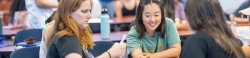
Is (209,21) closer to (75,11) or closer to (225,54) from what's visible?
(225,54)

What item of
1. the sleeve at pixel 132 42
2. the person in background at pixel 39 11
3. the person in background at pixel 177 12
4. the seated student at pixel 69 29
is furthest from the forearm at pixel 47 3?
the seated student at pixel 69 29

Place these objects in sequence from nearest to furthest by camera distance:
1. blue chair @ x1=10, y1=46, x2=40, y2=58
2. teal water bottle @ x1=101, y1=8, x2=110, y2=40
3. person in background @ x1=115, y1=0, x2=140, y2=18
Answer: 1. blue chair @ x1=10, y1=46, x2=40, y2=58
2. teal water bottle @ x1=101, y1=8, x2=110, y2=40
3. person in background @ x1=115, y1=0, x2=140, y2=18

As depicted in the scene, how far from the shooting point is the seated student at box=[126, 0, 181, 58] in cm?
313

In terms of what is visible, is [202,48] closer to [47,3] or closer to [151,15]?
[151,15]

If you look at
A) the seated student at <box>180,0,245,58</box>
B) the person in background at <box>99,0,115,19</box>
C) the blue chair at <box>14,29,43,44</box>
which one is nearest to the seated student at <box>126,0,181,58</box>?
the seated student at <box>180,0,245,58</box>

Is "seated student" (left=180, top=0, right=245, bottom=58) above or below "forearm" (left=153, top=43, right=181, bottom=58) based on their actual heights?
above

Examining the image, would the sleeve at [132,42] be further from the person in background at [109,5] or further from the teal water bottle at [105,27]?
the person in background at [109,5]

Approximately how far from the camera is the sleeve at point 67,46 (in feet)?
7.98

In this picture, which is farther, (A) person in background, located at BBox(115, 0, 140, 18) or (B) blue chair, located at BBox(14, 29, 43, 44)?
(A) person in background, located at BBox(115, 0, 140, 18)

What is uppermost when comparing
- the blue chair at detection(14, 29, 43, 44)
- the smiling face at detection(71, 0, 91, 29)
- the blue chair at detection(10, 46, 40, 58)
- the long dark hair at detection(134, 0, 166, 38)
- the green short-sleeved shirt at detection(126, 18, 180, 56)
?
the smiling face at detection(71, 0, 91, 29)

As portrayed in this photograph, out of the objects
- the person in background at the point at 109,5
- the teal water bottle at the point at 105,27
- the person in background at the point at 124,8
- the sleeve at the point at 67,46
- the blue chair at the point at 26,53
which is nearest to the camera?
the sleeve at the point at 67,46

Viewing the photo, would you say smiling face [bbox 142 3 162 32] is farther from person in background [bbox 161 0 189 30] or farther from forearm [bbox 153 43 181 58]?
person in background [bbox 161 0 189 30]

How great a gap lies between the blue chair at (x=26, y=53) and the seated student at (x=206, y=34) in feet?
4.23

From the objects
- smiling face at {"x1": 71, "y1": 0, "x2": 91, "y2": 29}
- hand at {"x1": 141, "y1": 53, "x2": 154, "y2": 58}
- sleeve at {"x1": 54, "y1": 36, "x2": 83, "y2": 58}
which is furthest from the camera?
hand at {"x1": 141, "y1": 53, "x2": 154, "y2": 58}
